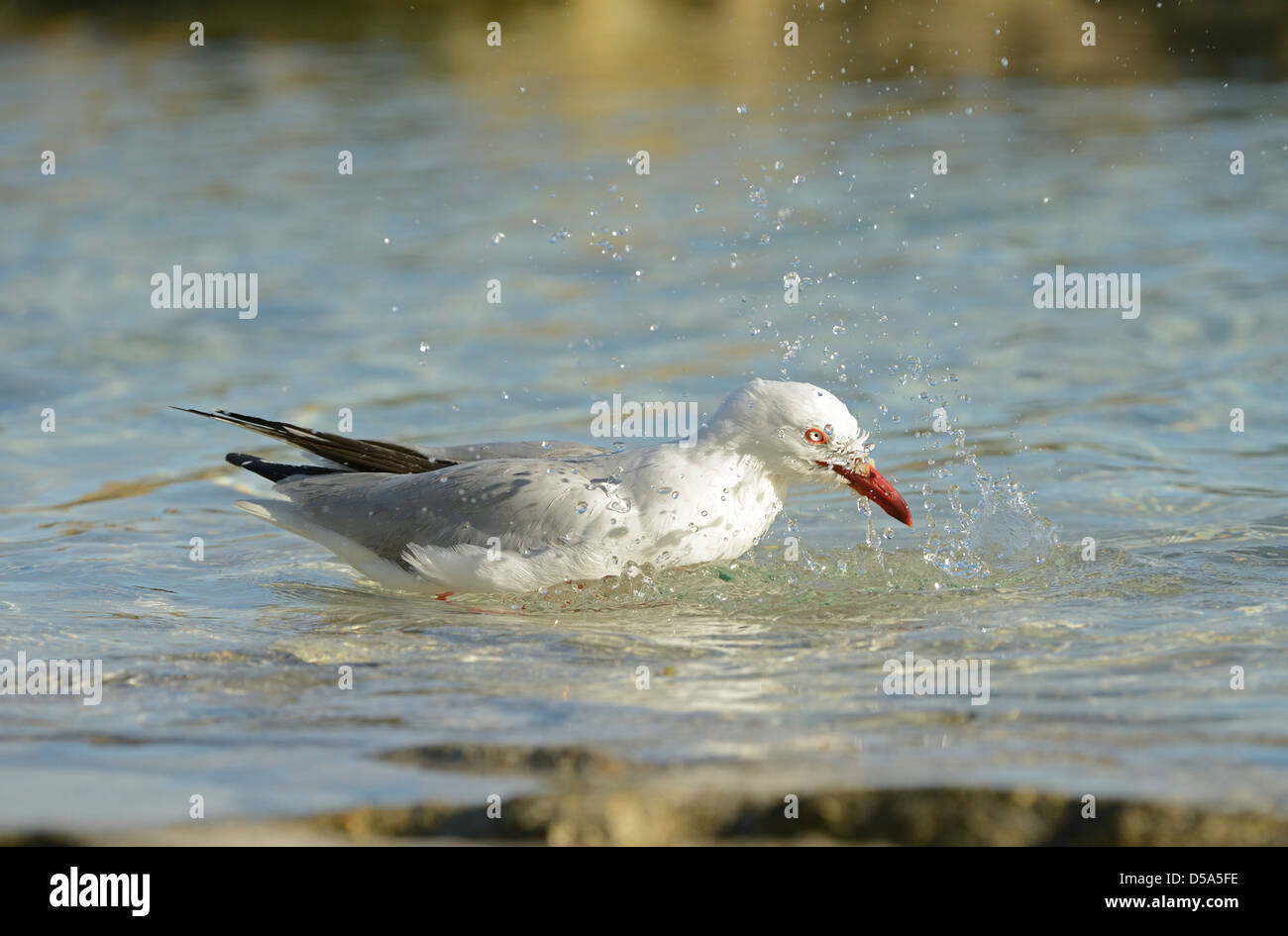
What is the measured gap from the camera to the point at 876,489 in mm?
6879

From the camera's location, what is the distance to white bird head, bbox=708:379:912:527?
680 centimetres

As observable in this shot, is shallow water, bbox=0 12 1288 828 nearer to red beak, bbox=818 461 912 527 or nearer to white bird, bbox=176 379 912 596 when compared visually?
white bird, bbox=176 379 912 596

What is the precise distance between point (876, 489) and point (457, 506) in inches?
69.2

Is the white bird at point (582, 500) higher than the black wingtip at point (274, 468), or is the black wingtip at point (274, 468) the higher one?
the black wingtip at point (274, 468)

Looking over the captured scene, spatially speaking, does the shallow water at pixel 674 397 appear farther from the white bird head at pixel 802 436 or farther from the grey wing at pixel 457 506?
the white bird head at pixel 802 436

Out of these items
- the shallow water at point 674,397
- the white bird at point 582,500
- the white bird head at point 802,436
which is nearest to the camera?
the shallow water at point 674,397

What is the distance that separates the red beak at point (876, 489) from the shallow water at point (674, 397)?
0.30 meters

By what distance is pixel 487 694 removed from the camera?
217 inches

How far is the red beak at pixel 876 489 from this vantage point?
6852 mm

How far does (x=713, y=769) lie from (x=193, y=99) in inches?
774

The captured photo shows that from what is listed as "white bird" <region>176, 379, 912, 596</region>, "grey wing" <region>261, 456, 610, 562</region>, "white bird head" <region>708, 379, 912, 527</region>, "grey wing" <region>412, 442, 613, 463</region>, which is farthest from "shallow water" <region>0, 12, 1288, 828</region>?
"grey wing" <region>412, 442, 613, 463</region>

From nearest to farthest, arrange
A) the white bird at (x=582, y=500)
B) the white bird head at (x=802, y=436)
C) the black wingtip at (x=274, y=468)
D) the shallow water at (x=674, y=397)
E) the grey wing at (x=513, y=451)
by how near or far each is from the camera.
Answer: the shallow water at (x=674, y=397) → the white bird at (x=582, y=500) → the white bird head at (x=802, y=436) → the grey wing at (x=513, y=451) → the black wingtip at (x=274, y=468)

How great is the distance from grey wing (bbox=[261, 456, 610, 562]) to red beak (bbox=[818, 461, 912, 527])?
1.04 m

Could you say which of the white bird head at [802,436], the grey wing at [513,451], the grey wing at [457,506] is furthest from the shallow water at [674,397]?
the grey wing at [513,451]
